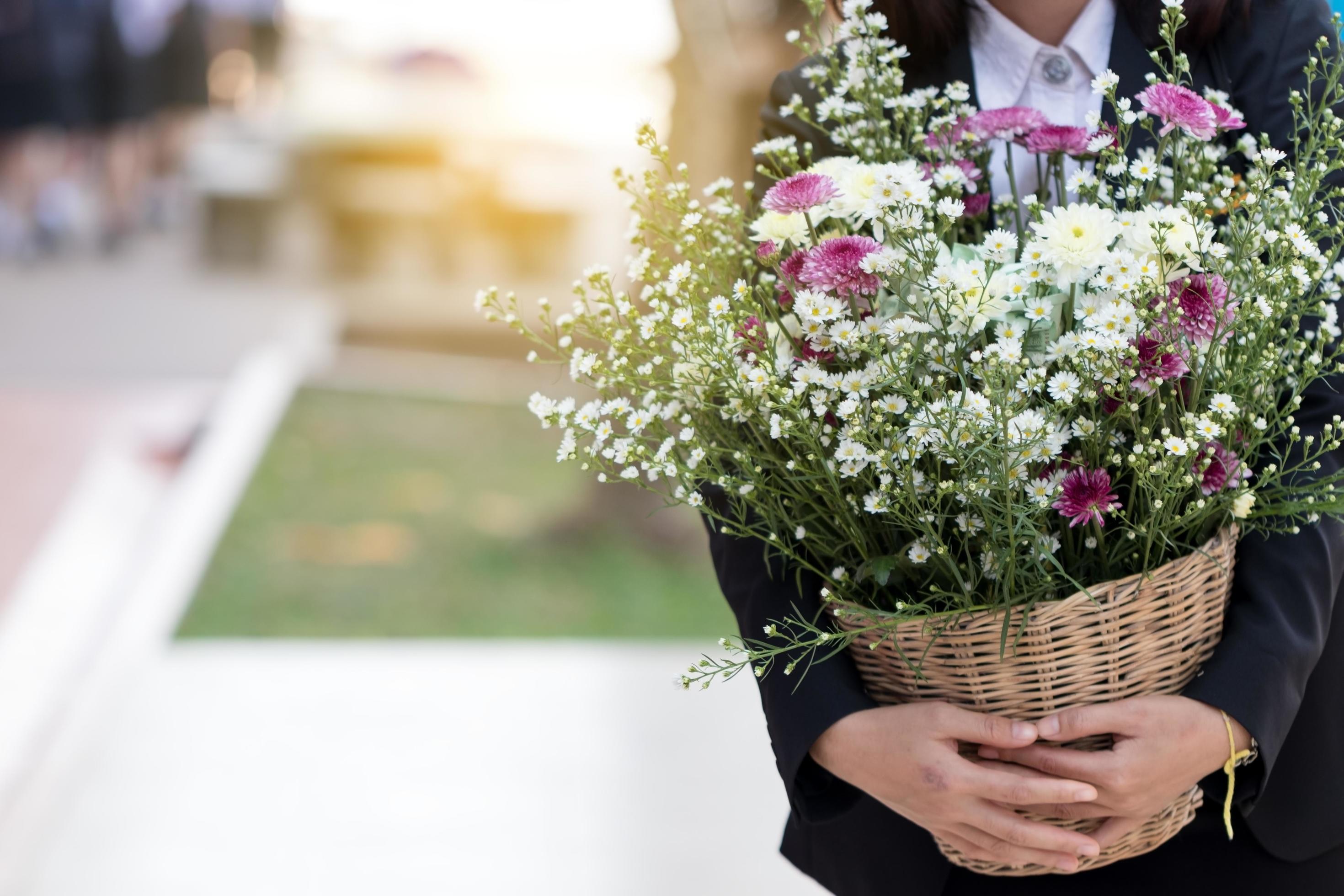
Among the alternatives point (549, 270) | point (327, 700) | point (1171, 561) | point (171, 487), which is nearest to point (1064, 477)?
point (1171, 561)

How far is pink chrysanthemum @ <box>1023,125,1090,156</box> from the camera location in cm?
109

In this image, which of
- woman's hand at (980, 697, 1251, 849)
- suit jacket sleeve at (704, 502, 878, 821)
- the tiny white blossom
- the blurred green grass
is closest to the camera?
the tiny white blossom

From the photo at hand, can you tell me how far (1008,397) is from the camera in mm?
938

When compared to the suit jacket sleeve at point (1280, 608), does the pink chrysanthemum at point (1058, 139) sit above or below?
above

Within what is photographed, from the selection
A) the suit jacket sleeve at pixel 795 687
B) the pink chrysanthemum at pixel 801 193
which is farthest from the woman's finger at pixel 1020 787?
the pink chrysanthemum at pixel 801 193

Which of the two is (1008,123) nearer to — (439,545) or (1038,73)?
(1038,73)

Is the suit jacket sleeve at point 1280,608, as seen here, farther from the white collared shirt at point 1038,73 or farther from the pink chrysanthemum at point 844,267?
the pink chrysanthemum at point 844,267


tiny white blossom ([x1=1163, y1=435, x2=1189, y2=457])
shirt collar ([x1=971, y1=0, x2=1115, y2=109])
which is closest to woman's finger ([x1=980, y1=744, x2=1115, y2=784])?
tiny white blossom ([x1=1163, y1=435, x2=1189, y2=457])

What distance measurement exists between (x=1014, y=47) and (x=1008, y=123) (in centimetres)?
22

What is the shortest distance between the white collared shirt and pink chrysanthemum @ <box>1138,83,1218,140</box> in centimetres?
22

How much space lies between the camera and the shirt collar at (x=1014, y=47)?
126 cm

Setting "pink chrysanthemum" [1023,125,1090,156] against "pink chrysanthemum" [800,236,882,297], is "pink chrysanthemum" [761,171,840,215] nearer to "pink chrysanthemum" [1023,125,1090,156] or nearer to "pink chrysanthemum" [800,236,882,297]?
"pink chrysanthemum" [800,236,882,297]

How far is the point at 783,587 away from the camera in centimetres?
119

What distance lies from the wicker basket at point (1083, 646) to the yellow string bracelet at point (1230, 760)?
0.05 metres
